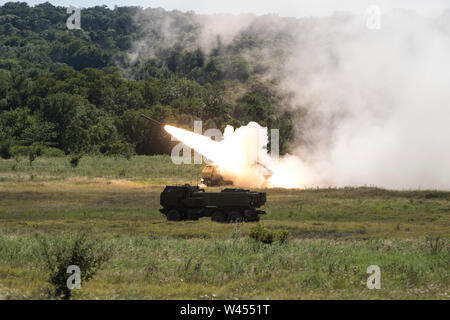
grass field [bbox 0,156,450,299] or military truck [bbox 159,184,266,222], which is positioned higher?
military truck [bbox 159,184,266,222]

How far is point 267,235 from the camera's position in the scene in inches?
1196

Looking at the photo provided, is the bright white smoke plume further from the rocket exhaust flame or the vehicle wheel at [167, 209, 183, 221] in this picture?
the vehicle wheel at [167, 209, 183, 221]

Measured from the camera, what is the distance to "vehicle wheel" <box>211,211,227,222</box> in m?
40.4

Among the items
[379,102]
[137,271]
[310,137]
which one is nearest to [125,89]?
[310,137]

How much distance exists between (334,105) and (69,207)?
47.4 meters

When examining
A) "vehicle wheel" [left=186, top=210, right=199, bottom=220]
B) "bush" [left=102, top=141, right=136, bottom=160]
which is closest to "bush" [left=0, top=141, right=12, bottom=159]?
"bush" [left=102, top=141, right=136, bottom=160]
